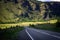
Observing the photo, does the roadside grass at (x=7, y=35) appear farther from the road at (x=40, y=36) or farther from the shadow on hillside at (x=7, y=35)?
the road at (x=40, y=36)

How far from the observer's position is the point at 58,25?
88.9 meters

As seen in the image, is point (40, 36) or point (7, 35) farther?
point (7, 35)

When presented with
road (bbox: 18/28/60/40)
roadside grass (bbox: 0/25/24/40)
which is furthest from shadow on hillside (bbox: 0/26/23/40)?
road (bbox: 18/28/60/40)

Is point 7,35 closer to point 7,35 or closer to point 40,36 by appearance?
point 7,35

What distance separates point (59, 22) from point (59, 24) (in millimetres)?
1183

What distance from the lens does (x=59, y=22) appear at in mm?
89938

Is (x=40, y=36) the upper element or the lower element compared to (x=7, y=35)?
upper

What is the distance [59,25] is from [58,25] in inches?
29.7

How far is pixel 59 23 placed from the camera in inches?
3511

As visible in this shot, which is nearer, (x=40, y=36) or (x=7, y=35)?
(x=40, y=36)

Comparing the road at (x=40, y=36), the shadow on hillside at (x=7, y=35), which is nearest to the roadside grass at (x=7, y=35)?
the shadow on hillside at (x=7, y=35)

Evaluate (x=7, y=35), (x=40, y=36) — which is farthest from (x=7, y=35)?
(x=40, y=36)

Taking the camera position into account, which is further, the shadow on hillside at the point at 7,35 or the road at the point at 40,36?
the shadow on hillside at the point at 7,35

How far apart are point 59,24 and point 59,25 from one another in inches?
37.8
